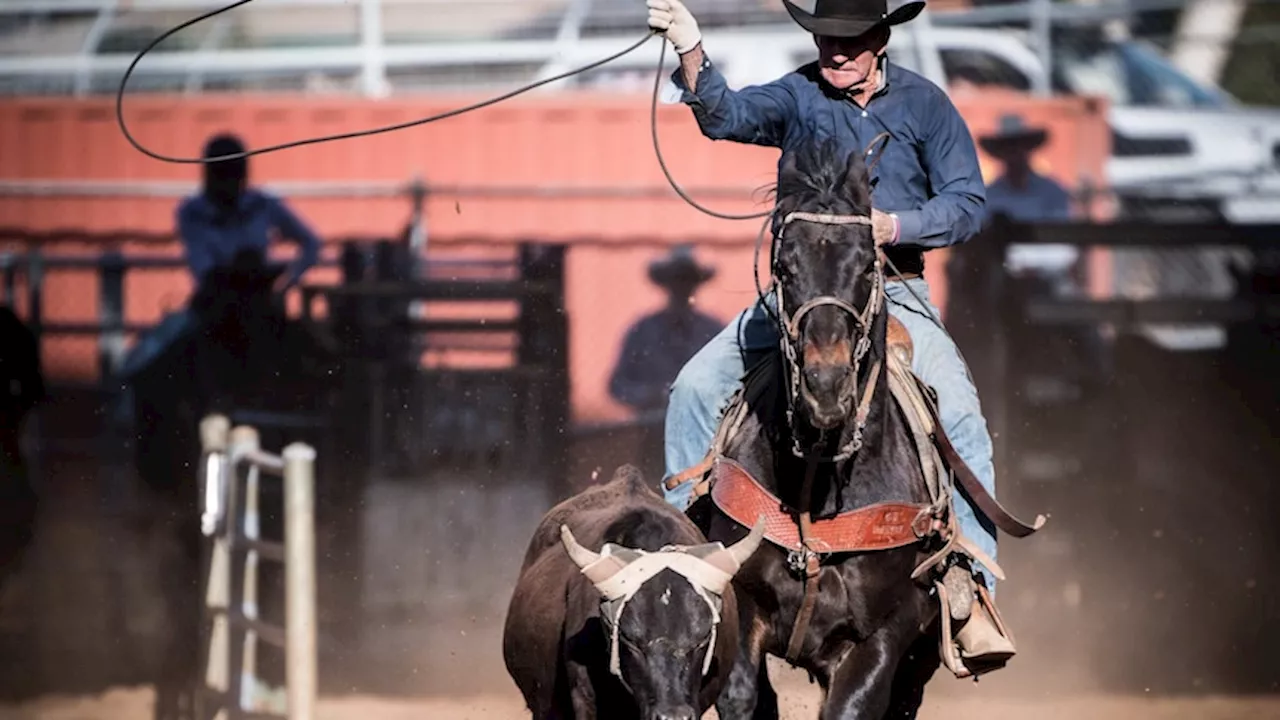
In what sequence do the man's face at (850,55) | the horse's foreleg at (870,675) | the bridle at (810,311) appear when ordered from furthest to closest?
1. the man's face at (850,55)
2. the horse's foreleg at (870,675)
3. the bridle at (810,311)

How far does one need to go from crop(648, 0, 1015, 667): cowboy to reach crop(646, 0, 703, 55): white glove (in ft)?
0.34

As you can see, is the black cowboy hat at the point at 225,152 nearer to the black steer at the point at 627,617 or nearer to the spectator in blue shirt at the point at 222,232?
the spectator in blue shirt at the point at 222,232

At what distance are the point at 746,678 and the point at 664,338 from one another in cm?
481

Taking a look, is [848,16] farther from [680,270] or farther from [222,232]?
[222,232]

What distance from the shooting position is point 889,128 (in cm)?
551

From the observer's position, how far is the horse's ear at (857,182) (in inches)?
192

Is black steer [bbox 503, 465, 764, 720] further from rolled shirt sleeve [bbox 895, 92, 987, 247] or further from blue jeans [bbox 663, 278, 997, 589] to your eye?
rolled shirt sleeve [bbox 895, 92, 987, 247]

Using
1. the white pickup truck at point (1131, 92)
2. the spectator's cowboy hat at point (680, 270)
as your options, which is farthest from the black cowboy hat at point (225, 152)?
the spectator's cowboy hat at point (680, 270)

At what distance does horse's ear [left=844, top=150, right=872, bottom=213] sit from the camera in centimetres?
488

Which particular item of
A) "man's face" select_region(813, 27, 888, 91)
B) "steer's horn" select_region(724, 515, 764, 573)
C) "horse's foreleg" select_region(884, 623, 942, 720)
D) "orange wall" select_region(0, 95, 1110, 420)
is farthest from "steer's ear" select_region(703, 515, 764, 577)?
"orange wall" select_region(0, 95, 1110, 420)

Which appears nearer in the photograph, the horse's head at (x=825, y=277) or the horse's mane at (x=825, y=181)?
the horse's head at (x=825, y=277)

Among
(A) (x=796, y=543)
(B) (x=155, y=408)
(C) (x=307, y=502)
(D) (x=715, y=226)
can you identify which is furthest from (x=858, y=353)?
(B) (x=155, y=408)

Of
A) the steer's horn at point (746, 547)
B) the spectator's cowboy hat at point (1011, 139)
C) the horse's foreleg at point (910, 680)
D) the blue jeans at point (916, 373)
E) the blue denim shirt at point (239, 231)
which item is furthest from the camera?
the spectator's cowboy hat at point (1011, 139)

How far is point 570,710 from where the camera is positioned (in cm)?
514
